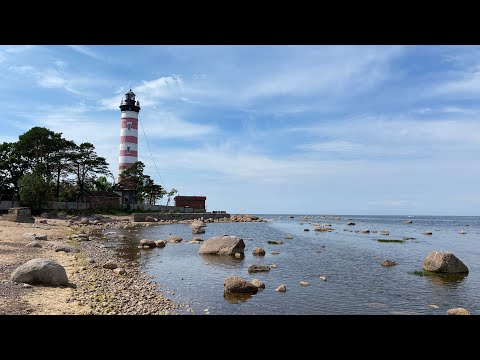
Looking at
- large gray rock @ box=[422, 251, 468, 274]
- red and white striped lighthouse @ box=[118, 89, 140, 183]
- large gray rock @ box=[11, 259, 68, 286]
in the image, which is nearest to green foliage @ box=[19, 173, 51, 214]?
red and white striped lighthouse @ box=[118, 89, 140, 183]

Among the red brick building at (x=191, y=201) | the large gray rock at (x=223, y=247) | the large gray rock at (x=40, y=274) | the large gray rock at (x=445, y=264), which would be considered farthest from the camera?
the red brick building at (x=191, y=201)

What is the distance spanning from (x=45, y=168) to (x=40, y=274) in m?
47.3

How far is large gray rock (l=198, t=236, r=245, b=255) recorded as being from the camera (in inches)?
887

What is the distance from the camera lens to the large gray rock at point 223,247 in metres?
22.5

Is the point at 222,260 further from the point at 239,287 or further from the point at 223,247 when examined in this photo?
the point at 239,287

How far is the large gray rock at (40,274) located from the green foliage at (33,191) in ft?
125

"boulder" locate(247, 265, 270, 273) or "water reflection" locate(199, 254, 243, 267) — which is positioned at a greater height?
"boulder" locate(247, 265, 270, 273)

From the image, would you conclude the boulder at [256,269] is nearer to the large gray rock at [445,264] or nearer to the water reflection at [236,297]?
the water reflection at [236,297]

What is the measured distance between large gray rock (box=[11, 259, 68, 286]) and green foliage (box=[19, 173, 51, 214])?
38.0 metres

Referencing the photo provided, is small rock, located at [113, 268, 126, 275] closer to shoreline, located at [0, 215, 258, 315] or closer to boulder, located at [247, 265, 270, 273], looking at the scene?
shoreline, located at [0, 215, 258, 315]

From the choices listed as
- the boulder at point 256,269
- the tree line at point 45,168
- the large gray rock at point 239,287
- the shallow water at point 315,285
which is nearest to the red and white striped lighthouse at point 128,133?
the tree line at point 45,168
